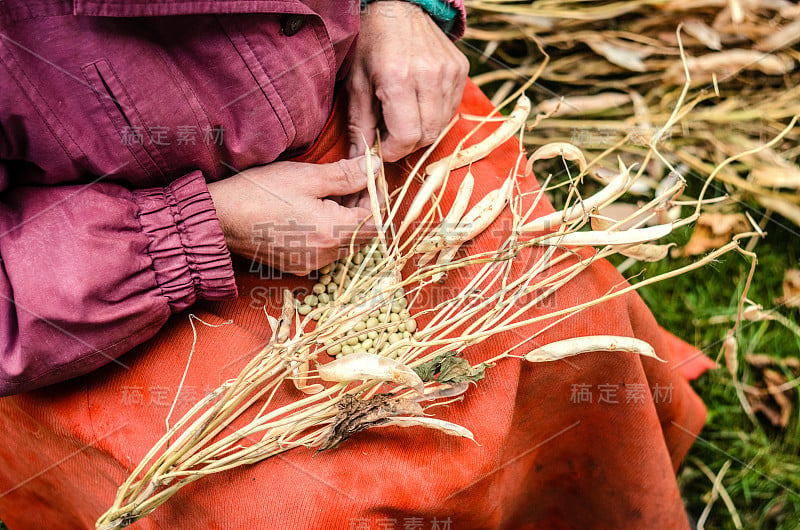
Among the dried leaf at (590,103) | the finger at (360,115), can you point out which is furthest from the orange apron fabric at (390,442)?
the dried leaf at (590,103)

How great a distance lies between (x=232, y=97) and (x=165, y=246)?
191 millimetres

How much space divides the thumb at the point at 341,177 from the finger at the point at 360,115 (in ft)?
0.16

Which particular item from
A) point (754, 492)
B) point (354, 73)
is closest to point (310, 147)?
point (354, 73)

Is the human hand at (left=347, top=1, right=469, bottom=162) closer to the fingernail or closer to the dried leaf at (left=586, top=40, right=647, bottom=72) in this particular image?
the fingernail

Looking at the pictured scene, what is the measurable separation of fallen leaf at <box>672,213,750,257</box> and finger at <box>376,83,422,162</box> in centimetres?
97

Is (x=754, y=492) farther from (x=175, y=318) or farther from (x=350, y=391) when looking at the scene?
(x=175, y=318)

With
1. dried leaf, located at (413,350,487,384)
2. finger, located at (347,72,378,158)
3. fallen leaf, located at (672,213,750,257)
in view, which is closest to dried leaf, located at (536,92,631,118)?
fallen leaf, located at (672,213,750,257)

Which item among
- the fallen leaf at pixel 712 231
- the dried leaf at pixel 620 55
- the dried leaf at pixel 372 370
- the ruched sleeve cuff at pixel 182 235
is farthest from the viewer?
the dried leaf at pixel 620 55

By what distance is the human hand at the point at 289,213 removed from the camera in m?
0.78

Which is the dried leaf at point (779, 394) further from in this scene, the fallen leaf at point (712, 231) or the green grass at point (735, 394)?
the fallen leaf at point (712, 231)

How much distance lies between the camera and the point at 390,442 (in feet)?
2.43

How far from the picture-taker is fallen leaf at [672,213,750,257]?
1.53 meters

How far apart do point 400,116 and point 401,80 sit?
51mm

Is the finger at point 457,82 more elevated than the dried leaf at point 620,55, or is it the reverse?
the finger at point 457,82
